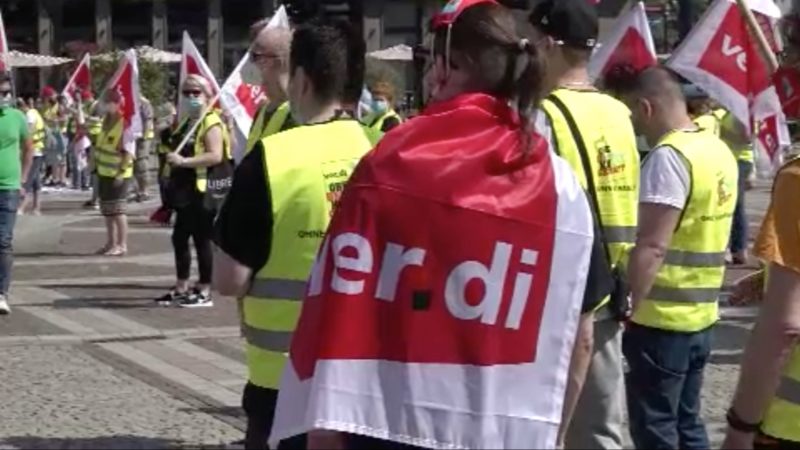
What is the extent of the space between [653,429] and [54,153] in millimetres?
25675

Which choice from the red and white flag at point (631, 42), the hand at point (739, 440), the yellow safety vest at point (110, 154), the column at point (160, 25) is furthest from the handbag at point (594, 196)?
the column at point (160, 25)

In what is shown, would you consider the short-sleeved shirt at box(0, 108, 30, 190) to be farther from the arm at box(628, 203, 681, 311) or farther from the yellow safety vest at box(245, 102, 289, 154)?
the arm at box(628, 203, 681, 311)

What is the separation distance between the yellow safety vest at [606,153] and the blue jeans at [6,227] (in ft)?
24.5

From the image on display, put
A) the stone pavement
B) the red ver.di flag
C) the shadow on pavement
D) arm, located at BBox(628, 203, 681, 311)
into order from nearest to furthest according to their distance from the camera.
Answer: the red ver.di flag < arm, located at BBox(628, 203, 681, 311) < the shadow on pavement < the stone pavement

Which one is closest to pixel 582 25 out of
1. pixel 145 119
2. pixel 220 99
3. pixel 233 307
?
pixel 220 99

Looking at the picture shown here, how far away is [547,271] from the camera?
311 cm

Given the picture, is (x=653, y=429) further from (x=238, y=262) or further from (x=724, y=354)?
(x=724, y=354)

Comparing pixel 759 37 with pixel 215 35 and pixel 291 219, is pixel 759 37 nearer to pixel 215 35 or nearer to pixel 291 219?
pixel 291 219

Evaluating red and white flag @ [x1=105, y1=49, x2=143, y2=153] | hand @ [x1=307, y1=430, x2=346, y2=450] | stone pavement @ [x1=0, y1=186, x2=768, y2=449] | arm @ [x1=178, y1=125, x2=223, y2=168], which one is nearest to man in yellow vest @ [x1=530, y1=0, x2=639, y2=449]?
hand @ [x1=307, y1=430, x2=346, y2=450]

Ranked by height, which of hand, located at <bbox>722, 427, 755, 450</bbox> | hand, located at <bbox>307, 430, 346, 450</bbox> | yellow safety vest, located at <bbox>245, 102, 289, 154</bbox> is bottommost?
hand, located at <bbox>722, 427, 755, 450</bbox>

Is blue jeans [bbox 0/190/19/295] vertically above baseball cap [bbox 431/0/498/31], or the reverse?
baseball cap [bbox 431/0/498/31]

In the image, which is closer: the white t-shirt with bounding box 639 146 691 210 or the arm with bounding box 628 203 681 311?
the arm with bounding box 628 203 681 311

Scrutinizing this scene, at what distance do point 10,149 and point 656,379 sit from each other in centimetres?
720

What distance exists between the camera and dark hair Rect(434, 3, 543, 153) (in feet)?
10.4
